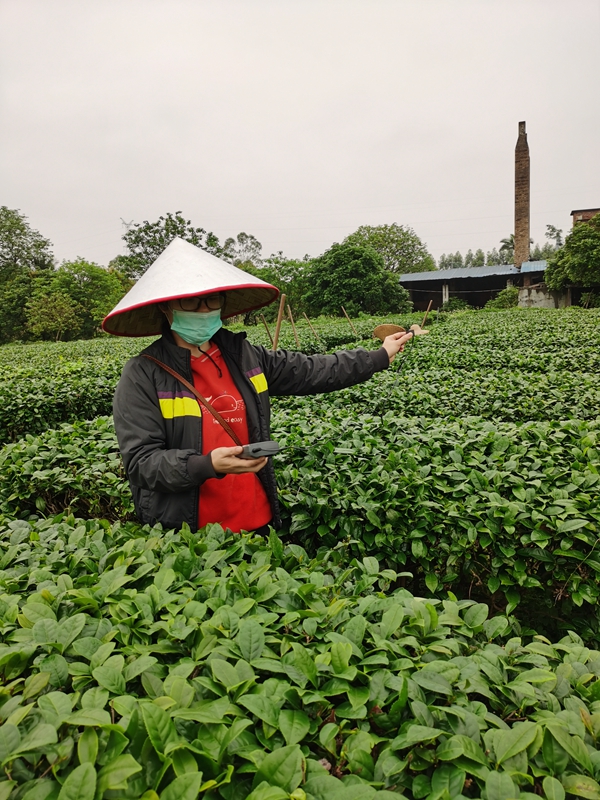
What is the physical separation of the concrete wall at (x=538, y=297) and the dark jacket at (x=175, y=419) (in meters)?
33.8

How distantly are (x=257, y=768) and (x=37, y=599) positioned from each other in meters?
0.77

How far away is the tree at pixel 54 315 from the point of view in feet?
104

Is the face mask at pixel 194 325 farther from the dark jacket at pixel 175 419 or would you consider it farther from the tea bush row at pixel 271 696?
the tea bush row at pixel 271 696

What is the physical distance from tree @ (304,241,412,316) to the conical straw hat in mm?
29642

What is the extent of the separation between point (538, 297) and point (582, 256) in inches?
227

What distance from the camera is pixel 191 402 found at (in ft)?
6.30

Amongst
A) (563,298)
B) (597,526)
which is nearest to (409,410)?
(597,526)

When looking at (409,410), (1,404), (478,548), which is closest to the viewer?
(478,548)

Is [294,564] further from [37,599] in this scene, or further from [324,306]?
[324,306]

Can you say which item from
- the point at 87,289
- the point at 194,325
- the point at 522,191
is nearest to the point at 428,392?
the point at 194,325

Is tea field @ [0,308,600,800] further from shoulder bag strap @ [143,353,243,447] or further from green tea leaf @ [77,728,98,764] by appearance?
shoulder bag strap @ [143,353,243,447]

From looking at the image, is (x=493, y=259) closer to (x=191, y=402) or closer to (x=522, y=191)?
(x=522, y=191)

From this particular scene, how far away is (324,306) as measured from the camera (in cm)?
3228

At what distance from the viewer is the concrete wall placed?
104 feet
